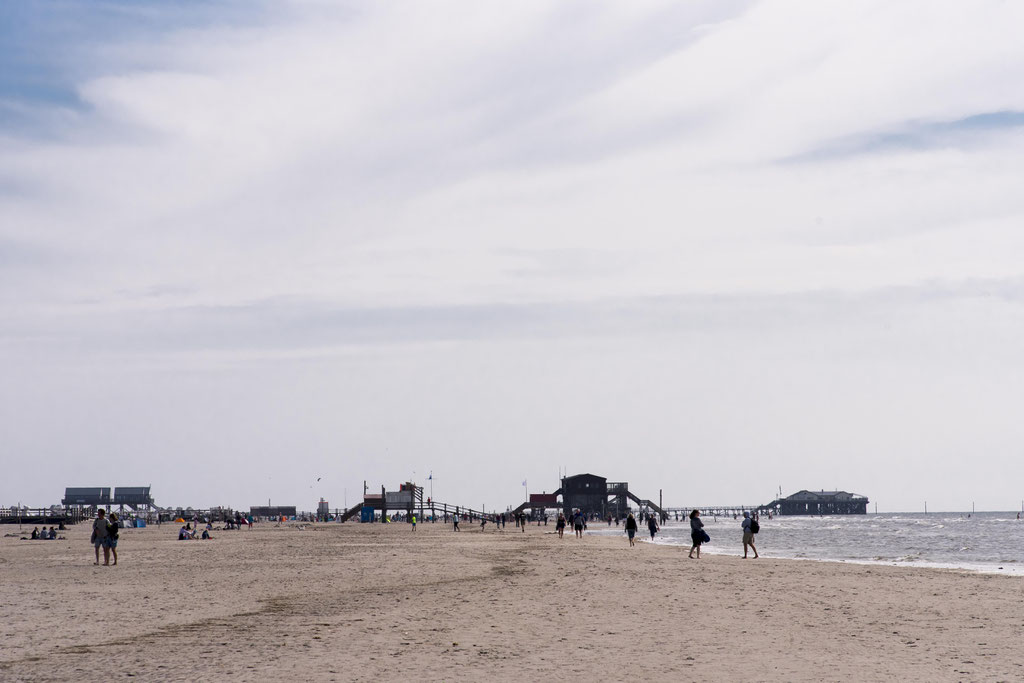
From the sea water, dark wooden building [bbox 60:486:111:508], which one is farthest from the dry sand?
dark wooden building [bbox 60:486:111:508]

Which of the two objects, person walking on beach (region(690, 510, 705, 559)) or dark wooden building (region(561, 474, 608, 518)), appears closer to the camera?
person walking on beach (region(690, 510, 705, 559))

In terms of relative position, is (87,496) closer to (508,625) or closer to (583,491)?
(583,491)

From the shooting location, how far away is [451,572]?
79.0 ft

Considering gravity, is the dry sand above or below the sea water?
above

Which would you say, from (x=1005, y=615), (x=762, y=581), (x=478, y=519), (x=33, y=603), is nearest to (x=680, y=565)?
(x=762, y=581)

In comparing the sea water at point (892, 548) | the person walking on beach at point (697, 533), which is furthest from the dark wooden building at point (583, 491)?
the person walking on beach at point (697, 533)

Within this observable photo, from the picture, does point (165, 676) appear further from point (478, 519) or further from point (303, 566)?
point (478, 519)

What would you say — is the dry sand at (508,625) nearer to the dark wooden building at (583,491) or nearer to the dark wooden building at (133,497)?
the dark wooden building at (583,491)

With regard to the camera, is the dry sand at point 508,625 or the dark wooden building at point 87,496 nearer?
the dry sand at point 508,625

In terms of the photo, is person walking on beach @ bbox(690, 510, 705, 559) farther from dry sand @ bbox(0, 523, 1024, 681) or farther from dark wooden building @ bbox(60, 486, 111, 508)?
dark wooden building @ bbox(60, 486, 111, 508)

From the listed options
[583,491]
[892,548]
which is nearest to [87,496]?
[583,491]

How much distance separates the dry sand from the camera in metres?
10.0

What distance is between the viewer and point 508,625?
13461mm

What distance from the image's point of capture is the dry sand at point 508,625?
10.0 m
